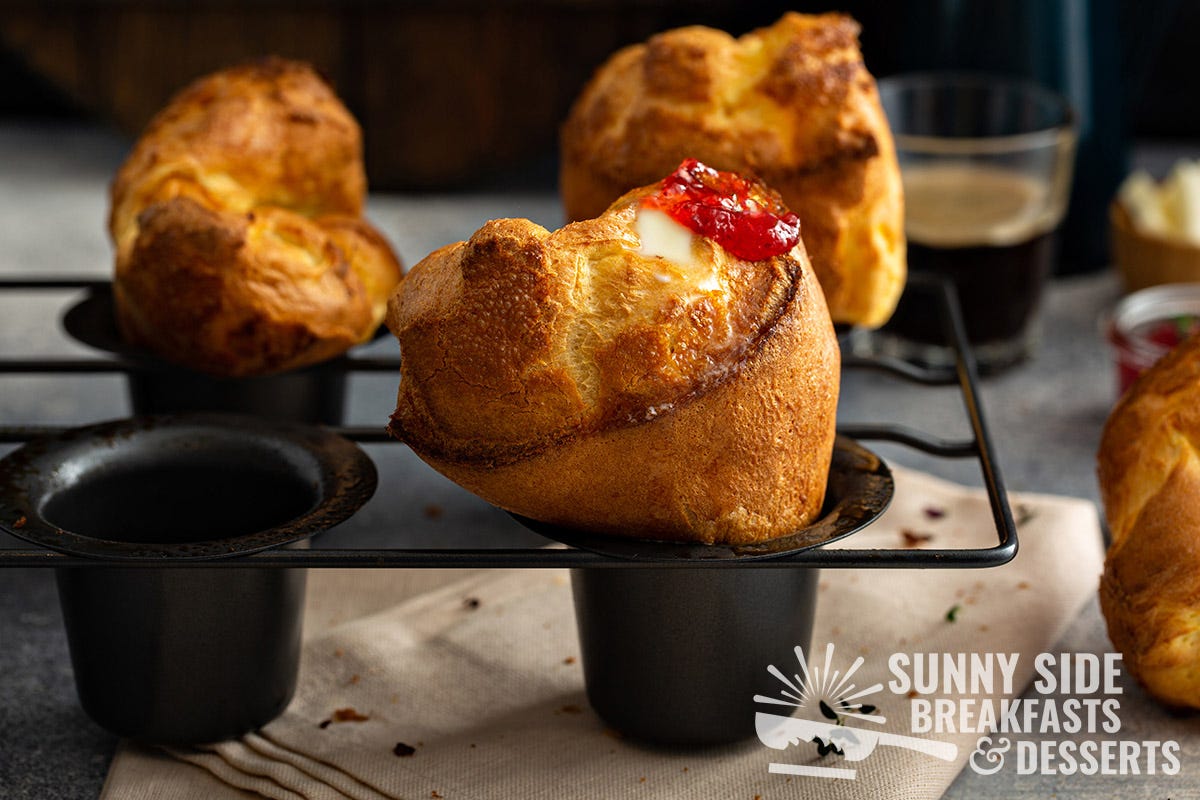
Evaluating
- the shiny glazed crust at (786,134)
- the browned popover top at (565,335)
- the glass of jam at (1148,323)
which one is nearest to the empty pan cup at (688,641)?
the browned popover top at (565,335)

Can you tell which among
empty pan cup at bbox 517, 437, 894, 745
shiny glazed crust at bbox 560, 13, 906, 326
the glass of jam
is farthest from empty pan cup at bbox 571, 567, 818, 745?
the glass of jam

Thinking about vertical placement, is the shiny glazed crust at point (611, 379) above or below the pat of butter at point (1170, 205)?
above

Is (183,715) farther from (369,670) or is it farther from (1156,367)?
(1156,367)

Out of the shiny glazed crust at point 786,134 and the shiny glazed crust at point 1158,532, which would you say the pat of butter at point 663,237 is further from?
the shiny glazed crust at point 1158,532

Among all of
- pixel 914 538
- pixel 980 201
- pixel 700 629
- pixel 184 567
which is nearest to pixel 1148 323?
pixel 980 201

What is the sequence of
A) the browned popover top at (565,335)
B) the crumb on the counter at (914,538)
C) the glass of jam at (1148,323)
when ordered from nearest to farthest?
the browned popover top at (565,335), the crumb on the counter at (914,538), the glass of jam at (1148,323)

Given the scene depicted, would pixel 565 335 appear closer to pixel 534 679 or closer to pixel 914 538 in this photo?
pixel 534 679

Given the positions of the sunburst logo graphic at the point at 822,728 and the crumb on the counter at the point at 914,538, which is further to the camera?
the crumb on the counter at the point at 914,538
